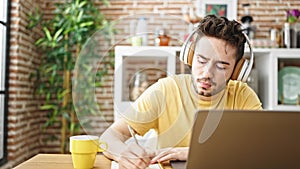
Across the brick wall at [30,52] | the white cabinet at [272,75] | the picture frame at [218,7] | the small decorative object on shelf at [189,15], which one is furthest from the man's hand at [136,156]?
the picture frame at [218,7]

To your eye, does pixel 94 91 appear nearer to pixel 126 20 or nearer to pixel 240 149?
pixel 126 20

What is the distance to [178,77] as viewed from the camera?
42.3 inches

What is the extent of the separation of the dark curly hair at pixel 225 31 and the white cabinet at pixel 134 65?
10cm

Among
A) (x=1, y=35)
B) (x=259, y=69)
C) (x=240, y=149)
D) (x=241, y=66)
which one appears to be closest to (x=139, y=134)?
(x=240, y=149)

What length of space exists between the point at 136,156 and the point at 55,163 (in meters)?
0.38

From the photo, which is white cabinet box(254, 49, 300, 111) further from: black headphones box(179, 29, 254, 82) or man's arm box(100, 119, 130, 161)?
man's arm box(100, 119, 130, 161)

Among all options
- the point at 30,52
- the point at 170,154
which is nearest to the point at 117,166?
the point at 170,154

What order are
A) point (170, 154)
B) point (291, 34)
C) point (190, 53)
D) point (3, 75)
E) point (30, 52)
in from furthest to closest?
point (30, 52), point (291, 34), point (3, 75), point (170, 154), point (190, 53)

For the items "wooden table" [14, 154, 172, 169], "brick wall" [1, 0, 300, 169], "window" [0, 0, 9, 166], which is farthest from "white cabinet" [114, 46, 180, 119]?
A: "window" [0, 0, 9, 166]

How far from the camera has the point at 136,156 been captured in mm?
1040

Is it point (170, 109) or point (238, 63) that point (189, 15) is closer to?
point (238, 63)

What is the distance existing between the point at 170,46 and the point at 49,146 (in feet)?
9.66

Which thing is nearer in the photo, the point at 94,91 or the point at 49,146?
the point at 94,91

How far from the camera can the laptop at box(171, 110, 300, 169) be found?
0.87 m
